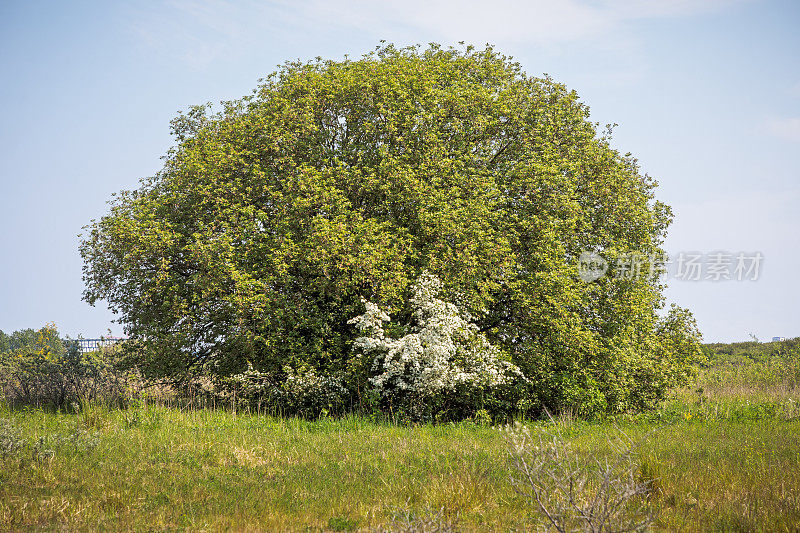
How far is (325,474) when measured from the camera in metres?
9.72

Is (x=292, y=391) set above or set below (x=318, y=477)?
above

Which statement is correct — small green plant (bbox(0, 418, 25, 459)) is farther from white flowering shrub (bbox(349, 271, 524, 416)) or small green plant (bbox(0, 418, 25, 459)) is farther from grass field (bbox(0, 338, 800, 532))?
white flowering shrub (bbox(349, 271, 524, 416))

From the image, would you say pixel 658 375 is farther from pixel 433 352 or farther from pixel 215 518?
pixel 215 518

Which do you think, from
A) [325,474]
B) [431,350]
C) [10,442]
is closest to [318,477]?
[325,474]

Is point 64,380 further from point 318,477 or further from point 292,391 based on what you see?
point 318,477

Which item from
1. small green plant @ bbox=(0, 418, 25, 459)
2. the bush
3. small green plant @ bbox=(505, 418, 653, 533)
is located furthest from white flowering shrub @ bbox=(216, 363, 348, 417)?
small green plant @ bbox=(505, 418, 653, 533)

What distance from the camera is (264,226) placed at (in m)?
17.1

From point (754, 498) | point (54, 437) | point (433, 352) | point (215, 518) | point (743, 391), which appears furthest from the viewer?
point (743, 391)

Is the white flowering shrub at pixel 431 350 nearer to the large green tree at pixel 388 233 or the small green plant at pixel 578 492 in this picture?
the large green tree at pixel 388 233

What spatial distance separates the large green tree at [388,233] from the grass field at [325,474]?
254 cm

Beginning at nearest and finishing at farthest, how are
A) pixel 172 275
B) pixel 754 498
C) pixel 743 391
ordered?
pixel 754 498, pixel 172 275, pixel 743 391

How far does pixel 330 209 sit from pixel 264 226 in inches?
93.5

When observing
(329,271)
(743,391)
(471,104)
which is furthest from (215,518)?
(743,391)

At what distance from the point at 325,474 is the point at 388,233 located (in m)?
7.56
